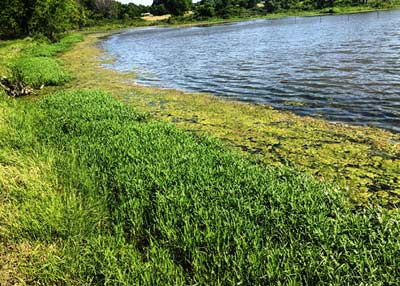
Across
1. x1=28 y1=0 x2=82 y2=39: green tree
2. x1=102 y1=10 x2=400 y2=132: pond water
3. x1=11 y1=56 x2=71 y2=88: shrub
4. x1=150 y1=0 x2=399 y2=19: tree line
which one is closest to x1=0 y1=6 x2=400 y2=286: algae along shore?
x1=102 y1=10 x2=400 y2=132: pond water

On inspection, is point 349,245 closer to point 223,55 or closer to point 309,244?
point 309,244

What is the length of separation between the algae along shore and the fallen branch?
268 inches

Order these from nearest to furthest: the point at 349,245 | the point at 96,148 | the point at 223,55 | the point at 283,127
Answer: the point at 349,245 → the point at 96,148 → the point at 283,127 → the point at 223,55

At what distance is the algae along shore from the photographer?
387 cm

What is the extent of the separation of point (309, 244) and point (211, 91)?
39.9 ft

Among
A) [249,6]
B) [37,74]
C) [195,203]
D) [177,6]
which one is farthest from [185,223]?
[249,6]

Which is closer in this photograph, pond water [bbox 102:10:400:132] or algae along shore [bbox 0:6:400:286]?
algae along shore [bbox 0:6:400:286]

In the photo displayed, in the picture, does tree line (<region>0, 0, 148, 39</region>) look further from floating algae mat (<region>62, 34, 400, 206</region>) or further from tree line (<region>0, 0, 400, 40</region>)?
floating algae mat (<region>62, 34, 400, 206</region>)

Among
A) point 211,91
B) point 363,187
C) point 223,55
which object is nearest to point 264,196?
point 363,187

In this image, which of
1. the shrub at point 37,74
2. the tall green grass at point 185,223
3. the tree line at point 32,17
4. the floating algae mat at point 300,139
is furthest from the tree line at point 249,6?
the tall green grass at point 185,223

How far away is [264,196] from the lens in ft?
17.5

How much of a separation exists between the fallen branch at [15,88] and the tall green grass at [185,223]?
9.71 m

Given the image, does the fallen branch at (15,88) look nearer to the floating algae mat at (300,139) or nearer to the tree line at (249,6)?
the floating algae mat at (300,139)

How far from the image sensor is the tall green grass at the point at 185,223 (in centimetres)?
378
